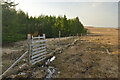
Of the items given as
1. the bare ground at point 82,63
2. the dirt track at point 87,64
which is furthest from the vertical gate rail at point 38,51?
the dirt track at point 87,64

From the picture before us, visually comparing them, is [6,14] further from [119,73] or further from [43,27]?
[43,27]

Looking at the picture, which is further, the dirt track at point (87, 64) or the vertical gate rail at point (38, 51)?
the vertical gate rail at point (38, 51)

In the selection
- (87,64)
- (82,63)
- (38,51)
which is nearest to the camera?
(87,64)

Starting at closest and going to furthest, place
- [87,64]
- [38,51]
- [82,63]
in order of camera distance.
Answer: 1. [87,64]
2. [82,63]
3. [38,51]

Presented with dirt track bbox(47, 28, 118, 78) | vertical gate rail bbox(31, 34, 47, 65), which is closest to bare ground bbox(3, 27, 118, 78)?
dirt track bbox(47, 28, 118, 78)

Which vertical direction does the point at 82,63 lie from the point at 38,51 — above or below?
below

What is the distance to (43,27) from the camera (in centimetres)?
3931

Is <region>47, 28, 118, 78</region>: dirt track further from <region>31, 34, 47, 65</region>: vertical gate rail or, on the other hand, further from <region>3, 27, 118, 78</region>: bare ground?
<region>31, 34, 47, 65</region>: vertical gate rail

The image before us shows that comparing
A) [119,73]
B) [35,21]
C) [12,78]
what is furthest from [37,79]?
[35,21]

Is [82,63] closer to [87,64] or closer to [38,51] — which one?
[87,64]

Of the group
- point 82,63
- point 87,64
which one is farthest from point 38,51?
point 87,64

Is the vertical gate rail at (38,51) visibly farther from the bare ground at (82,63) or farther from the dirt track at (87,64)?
the dirt track at (87,64)

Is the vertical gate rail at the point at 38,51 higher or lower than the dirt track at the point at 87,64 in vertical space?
higher

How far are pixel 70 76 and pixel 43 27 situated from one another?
118ft
